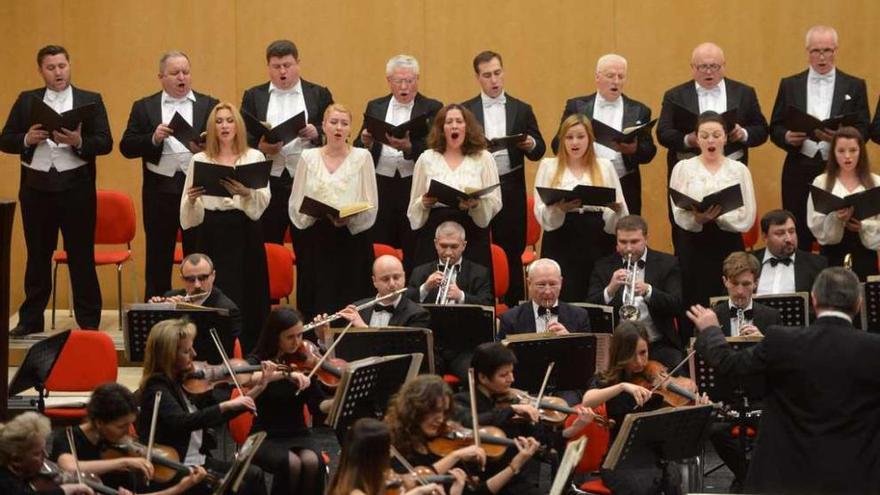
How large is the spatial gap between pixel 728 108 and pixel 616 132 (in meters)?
0.81

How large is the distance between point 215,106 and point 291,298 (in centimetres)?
210

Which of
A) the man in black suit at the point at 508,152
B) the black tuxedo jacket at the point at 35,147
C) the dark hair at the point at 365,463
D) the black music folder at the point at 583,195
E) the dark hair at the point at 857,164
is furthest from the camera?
the man in black suit at the point at 508,152

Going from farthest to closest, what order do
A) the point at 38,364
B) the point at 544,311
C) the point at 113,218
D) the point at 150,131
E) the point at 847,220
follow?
the point at 113,218 → the point at 150,131 → the point at 847,220 → the point at 544,311 → the point at 38,364

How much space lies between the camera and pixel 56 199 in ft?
26.8

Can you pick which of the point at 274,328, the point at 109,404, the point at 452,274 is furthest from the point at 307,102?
the point at 109,404

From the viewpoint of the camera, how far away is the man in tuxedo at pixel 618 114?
27.2ft

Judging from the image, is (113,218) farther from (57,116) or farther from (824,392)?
(824,392)

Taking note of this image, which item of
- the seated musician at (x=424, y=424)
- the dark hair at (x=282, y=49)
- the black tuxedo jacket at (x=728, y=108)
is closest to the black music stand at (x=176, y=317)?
the seated musician at (x=424, y=424)

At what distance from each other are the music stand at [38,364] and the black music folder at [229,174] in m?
1.33

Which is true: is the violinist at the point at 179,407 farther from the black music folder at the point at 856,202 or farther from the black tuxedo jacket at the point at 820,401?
the black music folder at the point at 856,202

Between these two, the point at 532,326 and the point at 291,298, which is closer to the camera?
the point at 532,326

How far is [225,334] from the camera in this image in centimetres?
643

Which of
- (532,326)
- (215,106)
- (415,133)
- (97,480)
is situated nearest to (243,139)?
(215,106)

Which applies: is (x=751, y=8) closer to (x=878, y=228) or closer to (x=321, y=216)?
(x=878, y=228)
